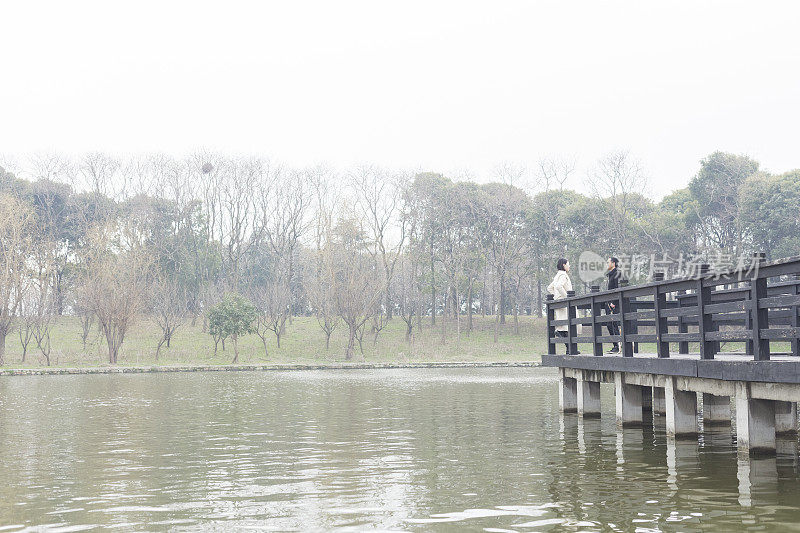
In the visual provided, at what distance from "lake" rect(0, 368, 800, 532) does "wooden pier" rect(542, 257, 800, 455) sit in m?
0.43

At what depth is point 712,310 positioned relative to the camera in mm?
10281

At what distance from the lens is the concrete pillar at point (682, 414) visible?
39.3 feet

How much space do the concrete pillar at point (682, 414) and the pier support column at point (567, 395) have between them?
478 centimetres

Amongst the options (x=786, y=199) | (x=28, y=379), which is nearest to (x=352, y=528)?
Result: (x=28, y=379)

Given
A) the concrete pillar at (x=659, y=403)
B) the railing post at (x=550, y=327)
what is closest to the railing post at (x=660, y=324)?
the concrete pillar at (x=659, y=403)

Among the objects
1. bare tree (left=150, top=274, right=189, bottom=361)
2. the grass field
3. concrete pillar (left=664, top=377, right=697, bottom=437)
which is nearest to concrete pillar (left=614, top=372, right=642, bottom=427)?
concrete pillar (left=664, top=377, right=697, bottom=437)

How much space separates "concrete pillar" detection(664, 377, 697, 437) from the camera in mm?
11977

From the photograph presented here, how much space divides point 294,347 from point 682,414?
41.0 meters

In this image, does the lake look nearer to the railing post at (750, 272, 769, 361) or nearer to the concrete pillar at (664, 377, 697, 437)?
the concrete pillar at (664, 377, 697, 437)

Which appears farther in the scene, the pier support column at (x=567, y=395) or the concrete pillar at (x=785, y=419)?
the pier support column at (x=567, y=395)

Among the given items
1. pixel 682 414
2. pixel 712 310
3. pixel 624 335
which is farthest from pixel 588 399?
pixel 712 310

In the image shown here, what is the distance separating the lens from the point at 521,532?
6.96m

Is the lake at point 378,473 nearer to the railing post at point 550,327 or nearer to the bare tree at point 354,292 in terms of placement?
the railing post at point 550,327

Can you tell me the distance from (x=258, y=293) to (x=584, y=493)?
4894cm
